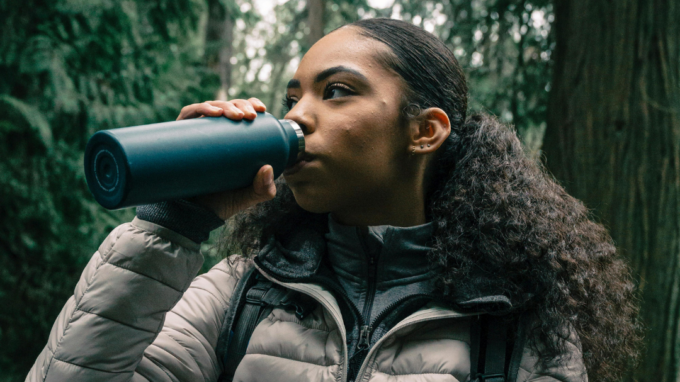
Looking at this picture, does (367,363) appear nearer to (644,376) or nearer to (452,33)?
(644,376)

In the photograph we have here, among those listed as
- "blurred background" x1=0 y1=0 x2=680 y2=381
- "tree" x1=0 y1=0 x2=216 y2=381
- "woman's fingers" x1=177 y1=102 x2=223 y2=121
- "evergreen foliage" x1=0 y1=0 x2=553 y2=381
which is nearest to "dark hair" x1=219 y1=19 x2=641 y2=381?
"woman's fingers" x1=177 y1=102 x2=223 y2=121

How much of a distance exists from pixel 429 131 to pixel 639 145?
1471 millimetres

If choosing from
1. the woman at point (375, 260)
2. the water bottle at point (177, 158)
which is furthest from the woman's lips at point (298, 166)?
the water bottle at point (177, 158)

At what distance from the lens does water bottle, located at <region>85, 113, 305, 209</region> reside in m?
1.34

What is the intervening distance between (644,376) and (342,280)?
1.82 meters

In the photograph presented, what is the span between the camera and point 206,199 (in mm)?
1616

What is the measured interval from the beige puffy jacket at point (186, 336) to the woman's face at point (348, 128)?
332 mm

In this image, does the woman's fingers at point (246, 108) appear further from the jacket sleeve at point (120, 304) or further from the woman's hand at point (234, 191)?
the jacket sleeve at point (120, 304)

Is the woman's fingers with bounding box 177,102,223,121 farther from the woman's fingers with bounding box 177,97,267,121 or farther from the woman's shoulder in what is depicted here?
the woman's shoulder

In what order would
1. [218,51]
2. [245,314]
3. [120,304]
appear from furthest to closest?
[218,51] < [245,314] < [120,304]

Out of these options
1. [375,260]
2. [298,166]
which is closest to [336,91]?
[298,166]

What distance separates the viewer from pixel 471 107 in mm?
2600

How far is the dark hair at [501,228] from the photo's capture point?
1791 millimetres

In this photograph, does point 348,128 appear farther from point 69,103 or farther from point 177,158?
point 69,103
